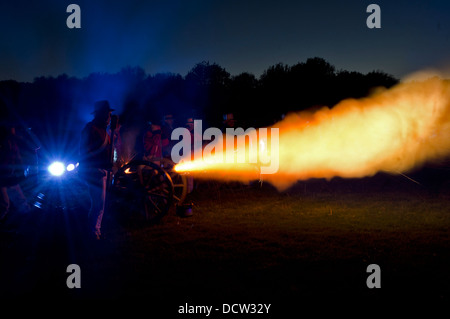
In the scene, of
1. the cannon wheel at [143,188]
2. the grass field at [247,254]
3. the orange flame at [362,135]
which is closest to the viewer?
the grass field at [247,254]

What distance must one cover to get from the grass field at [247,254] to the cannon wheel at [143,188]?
378 mm

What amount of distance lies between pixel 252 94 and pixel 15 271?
35.1 m

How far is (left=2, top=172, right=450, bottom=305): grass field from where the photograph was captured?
3.54m

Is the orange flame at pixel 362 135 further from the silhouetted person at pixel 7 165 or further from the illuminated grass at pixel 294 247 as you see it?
the silhouetted person at pixel 7 165

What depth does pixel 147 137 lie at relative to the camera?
27.3ft

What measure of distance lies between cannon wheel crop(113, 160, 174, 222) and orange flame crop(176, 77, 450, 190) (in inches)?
132

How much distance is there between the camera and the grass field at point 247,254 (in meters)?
3.54

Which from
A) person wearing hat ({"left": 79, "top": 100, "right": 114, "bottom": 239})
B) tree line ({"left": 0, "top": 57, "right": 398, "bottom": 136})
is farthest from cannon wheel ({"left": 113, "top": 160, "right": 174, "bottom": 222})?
tree line ({"left": 0, "top": 57, "right": 398, "bottom": 136})

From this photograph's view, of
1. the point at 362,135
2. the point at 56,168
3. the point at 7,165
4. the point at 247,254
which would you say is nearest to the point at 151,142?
the point at 56,168

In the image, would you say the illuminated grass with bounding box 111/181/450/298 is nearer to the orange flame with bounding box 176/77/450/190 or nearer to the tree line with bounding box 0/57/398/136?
the orange flame with bounding box 176/77/450/190

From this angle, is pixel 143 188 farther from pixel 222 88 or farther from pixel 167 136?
pixel 222 88

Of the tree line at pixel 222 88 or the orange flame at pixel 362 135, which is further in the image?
the tree line at pixel 222 88

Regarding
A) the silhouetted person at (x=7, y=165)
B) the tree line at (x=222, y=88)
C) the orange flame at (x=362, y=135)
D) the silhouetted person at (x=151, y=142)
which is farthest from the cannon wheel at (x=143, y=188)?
the tree line at (x=222, y=88)
